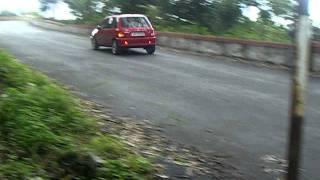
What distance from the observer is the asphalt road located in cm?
728

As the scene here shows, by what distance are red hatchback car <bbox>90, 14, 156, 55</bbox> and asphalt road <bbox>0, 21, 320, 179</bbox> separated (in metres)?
2.50

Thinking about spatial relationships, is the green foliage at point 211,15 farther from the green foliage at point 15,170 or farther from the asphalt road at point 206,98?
the green foliage at point 15,170

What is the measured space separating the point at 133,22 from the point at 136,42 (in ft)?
3.39

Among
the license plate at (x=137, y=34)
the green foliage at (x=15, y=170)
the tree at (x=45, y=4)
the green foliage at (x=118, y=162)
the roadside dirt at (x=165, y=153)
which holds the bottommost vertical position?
the roadside dirt at (x=165, y=153)

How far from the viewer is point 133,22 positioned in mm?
21828

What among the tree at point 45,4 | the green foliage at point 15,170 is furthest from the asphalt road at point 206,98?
the tree at point 45,4

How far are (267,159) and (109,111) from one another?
11.1 ft

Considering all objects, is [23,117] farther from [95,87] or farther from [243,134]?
[95,87]

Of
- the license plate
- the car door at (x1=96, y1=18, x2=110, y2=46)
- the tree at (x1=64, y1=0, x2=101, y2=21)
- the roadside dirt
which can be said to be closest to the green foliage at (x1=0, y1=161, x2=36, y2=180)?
the roadside dirt

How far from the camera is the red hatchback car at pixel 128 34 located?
69.4 ft

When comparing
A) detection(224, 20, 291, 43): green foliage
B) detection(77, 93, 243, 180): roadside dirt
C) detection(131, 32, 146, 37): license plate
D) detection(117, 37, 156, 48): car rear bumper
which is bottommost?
detection(77, 93, 243, 180): roadside dirt

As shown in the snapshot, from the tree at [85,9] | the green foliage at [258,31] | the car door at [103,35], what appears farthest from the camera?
the tree at [85,9]

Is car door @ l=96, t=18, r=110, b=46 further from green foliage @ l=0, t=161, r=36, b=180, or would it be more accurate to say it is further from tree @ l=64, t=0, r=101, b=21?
green foliage @ l=0, t=161, r=36, b=180

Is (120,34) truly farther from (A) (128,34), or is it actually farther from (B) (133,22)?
(B) (133,22)
